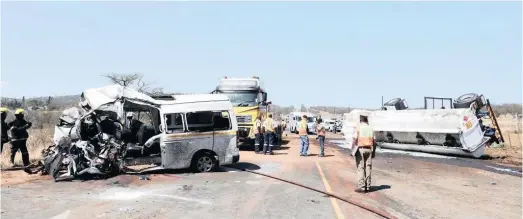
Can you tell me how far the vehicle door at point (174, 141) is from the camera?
12.6 m

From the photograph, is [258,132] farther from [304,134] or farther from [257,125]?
[304,134]

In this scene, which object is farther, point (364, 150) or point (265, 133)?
point (265, 133)

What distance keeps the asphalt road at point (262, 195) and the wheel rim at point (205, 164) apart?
48 cm

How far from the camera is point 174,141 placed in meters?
12.7

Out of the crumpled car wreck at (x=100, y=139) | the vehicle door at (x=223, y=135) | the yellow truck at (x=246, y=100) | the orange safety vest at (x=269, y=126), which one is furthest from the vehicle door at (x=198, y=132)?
the yellow truck at (x=246, y=100)

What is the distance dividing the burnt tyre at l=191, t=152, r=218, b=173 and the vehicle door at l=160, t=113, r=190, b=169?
354 mm

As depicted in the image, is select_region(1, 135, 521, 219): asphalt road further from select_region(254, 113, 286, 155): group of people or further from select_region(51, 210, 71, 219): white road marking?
select_region(254, 113, 286, 155): group of people

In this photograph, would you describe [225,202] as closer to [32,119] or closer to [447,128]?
[447,128]

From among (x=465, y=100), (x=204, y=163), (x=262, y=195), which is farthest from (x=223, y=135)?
(x=465, y=100)

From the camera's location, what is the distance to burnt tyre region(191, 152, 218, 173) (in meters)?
13.2

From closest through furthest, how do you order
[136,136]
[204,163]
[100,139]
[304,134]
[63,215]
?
[63,215] < [100,139] < [204,163] < [136,136] < [304,134]

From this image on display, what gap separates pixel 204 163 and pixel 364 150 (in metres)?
4.98

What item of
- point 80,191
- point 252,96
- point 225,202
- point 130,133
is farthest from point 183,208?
point 252,96

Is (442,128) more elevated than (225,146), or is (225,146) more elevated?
(442,128)
